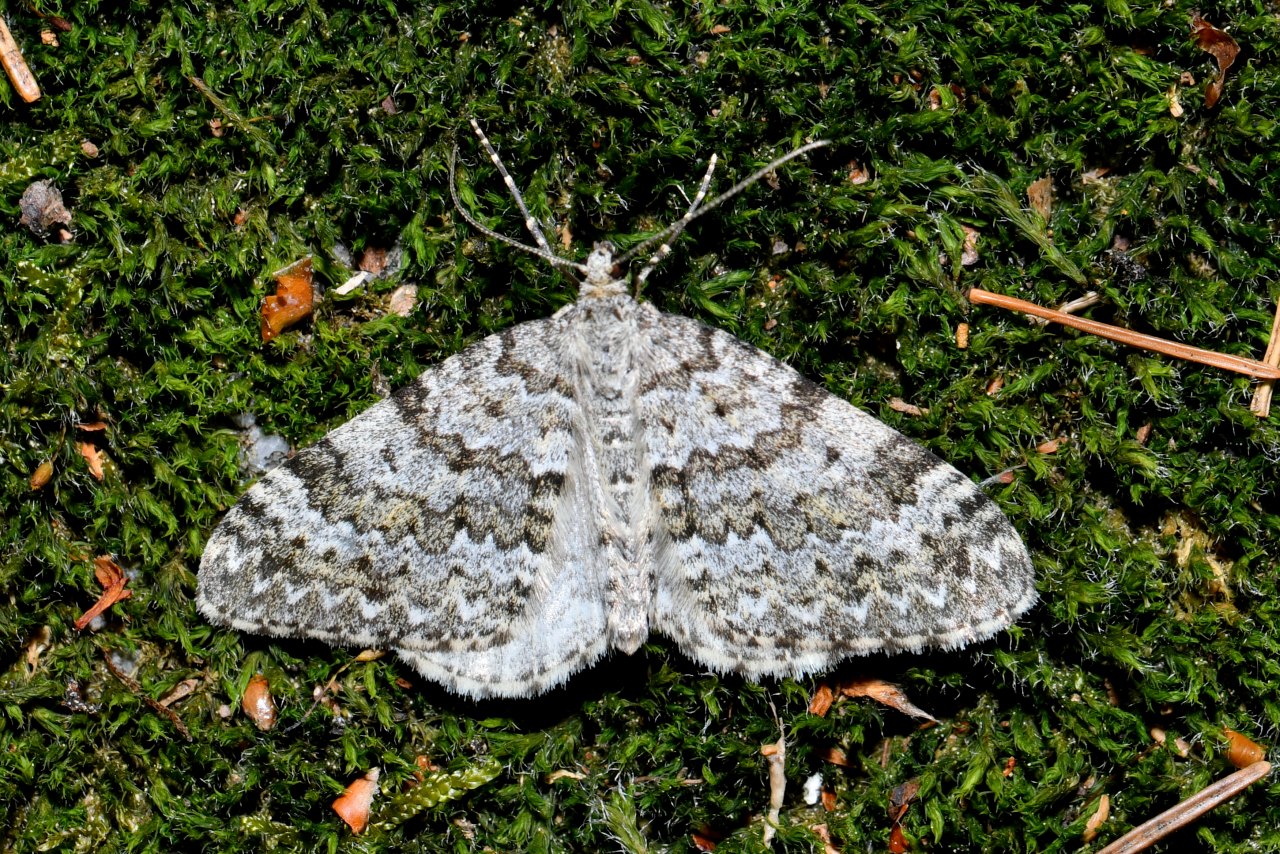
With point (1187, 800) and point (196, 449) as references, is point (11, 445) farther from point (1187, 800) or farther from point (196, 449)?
point (1187, 800)

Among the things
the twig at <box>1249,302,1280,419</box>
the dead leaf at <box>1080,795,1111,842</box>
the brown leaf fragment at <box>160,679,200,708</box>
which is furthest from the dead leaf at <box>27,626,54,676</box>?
the twig at <box>1249,302,1280,419</box>

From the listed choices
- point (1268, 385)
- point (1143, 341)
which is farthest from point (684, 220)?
point (1268, 385)

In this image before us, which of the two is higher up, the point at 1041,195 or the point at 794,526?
the point at 1041,195

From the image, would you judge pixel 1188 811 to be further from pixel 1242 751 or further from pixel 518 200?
pixel 518 200

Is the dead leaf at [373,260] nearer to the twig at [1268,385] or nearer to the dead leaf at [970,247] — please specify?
the dead leaf at [970,247]

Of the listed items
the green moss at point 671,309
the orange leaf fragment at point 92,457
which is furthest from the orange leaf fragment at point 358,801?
the orange leaf fragment at point 92,457
